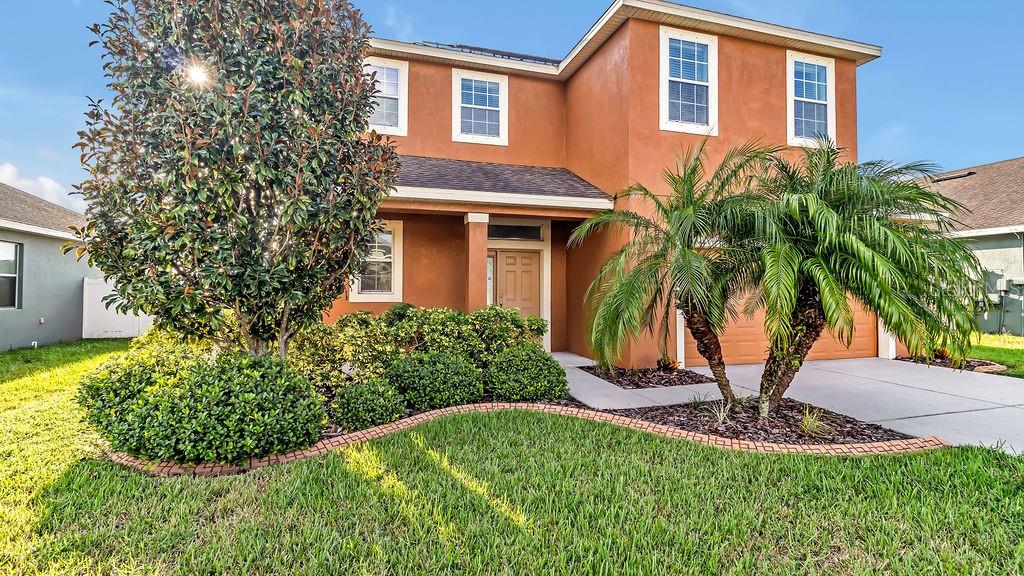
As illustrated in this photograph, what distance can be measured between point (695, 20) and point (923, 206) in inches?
217

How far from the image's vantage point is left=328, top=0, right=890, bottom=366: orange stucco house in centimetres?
862

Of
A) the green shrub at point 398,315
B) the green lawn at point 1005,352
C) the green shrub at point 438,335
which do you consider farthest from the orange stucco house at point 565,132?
the green lawn at point 1005,352

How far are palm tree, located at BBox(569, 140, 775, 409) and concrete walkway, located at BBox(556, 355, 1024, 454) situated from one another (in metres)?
1.19

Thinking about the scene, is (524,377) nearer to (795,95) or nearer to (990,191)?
(795,95)

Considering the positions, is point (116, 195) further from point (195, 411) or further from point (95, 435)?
point (95, 435)

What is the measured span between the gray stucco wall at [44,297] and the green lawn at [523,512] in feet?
30.4

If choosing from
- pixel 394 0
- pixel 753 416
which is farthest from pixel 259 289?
pixel 394 0

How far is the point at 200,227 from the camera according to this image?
445 centimetres

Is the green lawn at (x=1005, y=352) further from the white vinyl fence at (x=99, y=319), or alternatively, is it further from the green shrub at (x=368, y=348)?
the white vinyl fence at (x=99, y=319)

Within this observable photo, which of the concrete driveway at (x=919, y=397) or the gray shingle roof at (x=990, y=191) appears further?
the gray shingle roof at (x=990, y=191)

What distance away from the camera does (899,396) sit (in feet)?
22.6

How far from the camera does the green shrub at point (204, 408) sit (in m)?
4.13

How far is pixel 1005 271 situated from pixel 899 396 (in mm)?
12005

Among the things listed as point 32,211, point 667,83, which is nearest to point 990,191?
point 667,83
